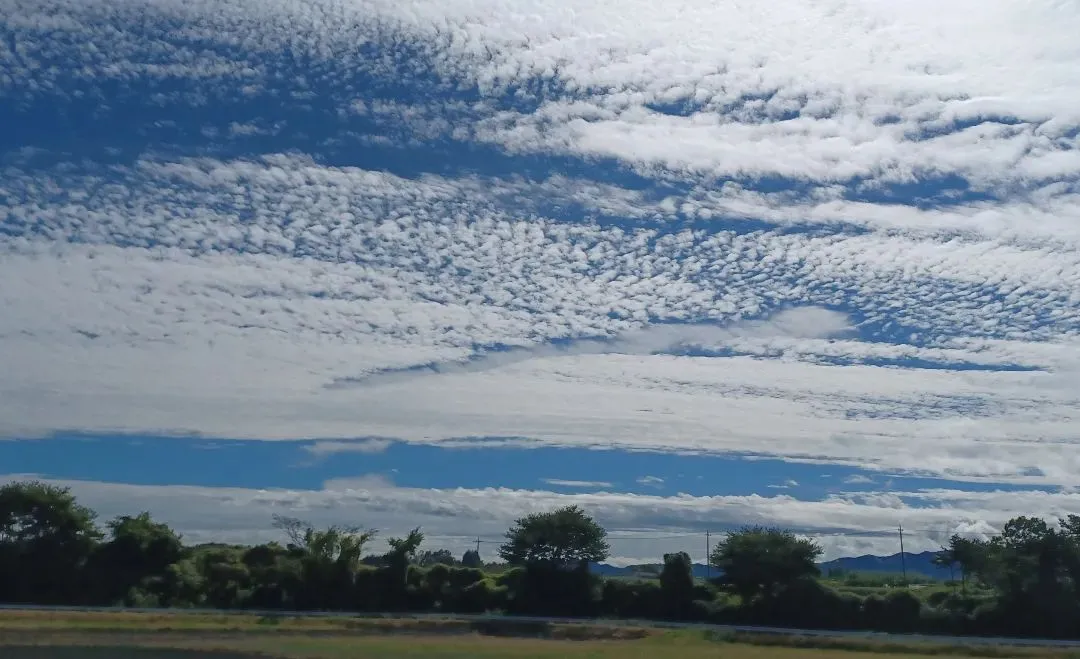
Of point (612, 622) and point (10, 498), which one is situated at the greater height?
point (10, 498)

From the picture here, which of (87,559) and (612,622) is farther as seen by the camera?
(87,559)

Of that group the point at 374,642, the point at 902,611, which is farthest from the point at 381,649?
the point at 902,611

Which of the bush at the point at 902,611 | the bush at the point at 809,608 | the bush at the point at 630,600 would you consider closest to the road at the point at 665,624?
the bush at the point at 809,608

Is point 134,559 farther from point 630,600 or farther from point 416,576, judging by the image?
point 630,600

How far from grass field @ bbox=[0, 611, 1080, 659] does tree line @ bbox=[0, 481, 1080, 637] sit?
31.8 feet

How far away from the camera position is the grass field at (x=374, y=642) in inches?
1430

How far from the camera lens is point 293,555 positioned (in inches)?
2709

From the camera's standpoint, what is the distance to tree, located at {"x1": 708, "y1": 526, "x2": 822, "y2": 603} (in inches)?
2331

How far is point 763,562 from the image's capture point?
59.7 meters

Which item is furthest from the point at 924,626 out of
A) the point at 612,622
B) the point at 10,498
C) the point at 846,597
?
the point at 10,498

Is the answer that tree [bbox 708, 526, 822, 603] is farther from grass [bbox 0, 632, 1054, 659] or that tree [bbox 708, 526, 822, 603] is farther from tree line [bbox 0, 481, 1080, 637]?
grass [bbox 0, 632, 1054, 659]

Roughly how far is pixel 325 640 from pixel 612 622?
19.6 m

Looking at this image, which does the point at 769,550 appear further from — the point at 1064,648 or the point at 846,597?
the point at 1064,648

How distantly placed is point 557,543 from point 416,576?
9.42 metres
